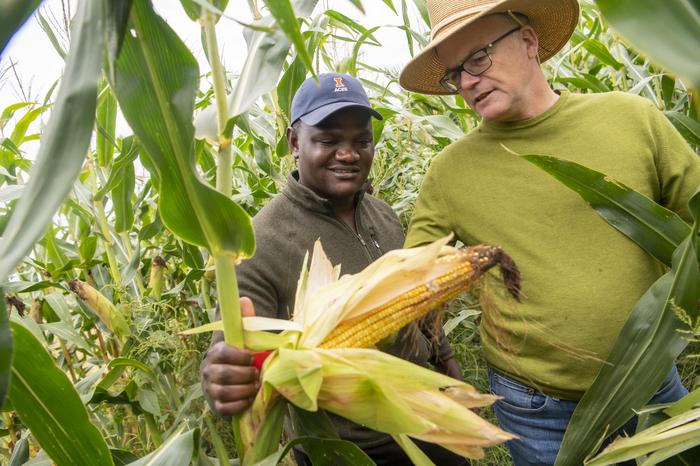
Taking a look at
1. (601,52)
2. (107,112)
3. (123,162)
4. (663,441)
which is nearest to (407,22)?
(601,52)

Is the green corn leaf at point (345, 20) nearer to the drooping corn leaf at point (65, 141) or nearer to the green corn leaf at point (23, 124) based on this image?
the green corn leaf at point (23, 124)

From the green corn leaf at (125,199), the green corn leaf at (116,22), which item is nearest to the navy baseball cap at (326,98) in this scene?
the green corn leaf at (125,199)

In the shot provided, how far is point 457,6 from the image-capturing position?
1.85 meters

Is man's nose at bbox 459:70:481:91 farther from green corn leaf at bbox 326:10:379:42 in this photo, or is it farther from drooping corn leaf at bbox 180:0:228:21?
green corn leaf at bbox 326:10:379:42

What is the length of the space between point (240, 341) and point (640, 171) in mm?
1214

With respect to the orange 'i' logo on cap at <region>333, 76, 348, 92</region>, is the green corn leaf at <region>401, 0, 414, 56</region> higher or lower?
higher

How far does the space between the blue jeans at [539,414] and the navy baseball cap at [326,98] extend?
3.30 feet

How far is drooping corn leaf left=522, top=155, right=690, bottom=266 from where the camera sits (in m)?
1.36

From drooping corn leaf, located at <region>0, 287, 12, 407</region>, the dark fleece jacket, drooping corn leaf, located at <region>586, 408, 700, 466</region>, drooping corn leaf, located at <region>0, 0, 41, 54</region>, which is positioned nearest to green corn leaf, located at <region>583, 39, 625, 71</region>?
the dark fleece jacket

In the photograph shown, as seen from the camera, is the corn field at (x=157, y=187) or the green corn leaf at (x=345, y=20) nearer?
the corn field at (x=157, y=187)

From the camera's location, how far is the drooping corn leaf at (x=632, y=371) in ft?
4.33

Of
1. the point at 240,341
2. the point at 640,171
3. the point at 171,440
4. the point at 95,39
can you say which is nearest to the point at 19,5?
the point at 95,39

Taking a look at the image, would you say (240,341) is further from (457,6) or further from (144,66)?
(457,6)

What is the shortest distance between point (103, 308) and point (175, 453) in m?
1.03
